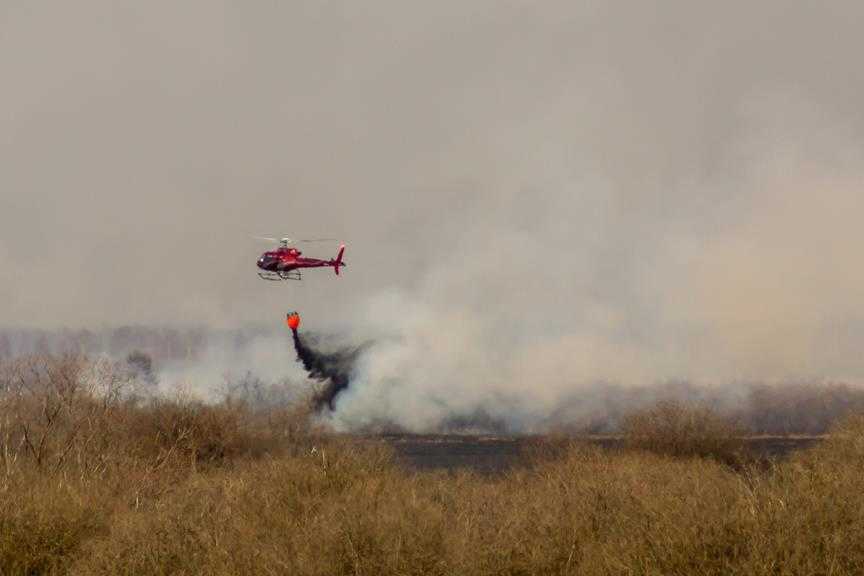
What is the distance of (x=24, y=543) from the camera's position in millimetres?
38000

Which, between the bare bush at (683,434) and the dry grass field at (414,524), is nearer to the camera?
the dry grass field at (414,524)

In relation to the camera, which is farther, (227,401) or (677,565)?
(227,401)

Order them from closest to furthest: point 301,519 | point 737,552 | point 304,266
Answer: point 737,552, point 301,519, point 304,266

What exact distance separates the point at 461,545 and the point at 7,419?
163ft

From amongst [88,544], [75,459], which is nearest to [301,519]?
[88,544]

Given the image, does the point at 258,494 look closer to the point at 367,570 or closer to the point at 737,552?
the point at 367,570

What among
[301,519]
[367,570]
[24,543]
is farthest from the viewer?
[301,519]

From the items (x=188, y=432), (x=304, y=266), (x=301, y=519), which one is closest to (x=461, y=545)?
(x=301, y=519)

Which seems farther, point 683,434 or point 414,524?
point 683,434

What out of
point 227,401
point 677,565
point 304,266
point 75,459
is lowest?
point 677,565

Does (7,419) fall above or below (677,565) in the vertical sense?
above

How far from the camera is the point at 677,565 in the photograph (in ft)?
92.3

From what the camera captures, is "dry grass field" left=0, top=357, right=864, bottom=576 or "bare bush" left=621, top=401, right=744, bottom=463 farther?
"bare bush" left=621, top=401, right=744, bottom=463

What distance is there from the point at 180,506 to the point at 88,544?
12.2 ft
